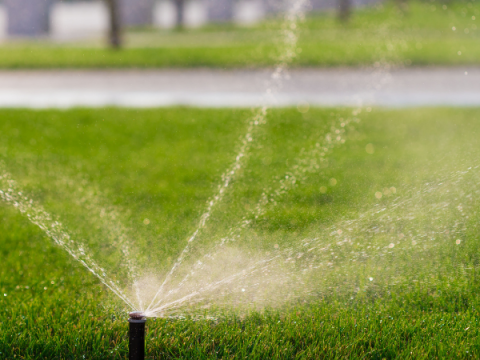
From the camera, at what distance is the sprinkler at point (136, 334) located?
2.06m

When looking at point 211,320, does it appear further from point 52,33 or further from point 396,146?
point 52,33

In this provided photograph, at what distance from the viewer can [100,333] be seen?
265 cm

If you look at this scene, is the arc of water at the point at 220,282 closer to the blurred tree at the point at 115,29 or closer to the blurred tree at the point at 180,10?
the blurred tree at the point at 115,29

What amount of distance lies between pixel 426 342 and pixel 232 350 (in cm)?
79

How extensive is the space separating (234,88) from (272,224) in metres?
6.65

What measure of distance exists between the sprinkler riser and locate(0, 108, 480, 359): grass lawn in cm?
46

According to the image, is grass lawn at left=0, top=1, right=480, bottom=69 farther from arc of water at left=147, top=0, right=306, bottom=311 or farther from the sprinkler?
the sprinkler

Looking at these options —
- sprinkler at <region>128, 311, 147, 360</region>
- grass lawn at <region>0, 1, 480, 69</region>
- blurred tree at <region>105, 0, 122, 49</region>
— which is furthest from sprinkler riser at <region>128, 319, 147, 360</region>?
blurred tree at <region>105, 0, 122, 49</region>

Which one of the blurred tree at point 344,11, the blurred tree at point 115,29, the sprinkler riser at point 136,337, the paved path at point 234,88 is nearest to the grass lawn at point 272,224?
the sprinkler riser at point 136,337

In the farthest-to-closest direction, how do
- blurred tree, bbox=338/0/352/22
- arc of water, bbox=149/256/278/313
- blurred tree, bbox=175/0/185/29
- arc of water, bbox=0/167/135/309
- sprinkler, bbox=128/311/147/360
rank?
blurred tree, bbox=175/0/185/29, blurred tree, bbox=338/0/352/22, arc of water, bbox=0/167/135/309, arc of water, bbox=149/256/278/313, sprinkler, bbox=128/311/147/360

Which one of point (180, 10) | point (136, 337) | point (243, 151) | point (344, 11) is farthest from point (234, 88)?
point (180, 10)

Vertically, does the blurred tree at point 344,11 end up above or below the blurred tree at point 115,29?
above

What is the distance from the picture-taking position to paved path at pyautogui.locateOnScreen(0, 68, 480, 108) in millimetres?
8992

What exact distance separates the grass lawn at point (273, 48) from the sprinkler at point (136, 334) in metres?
10.9
